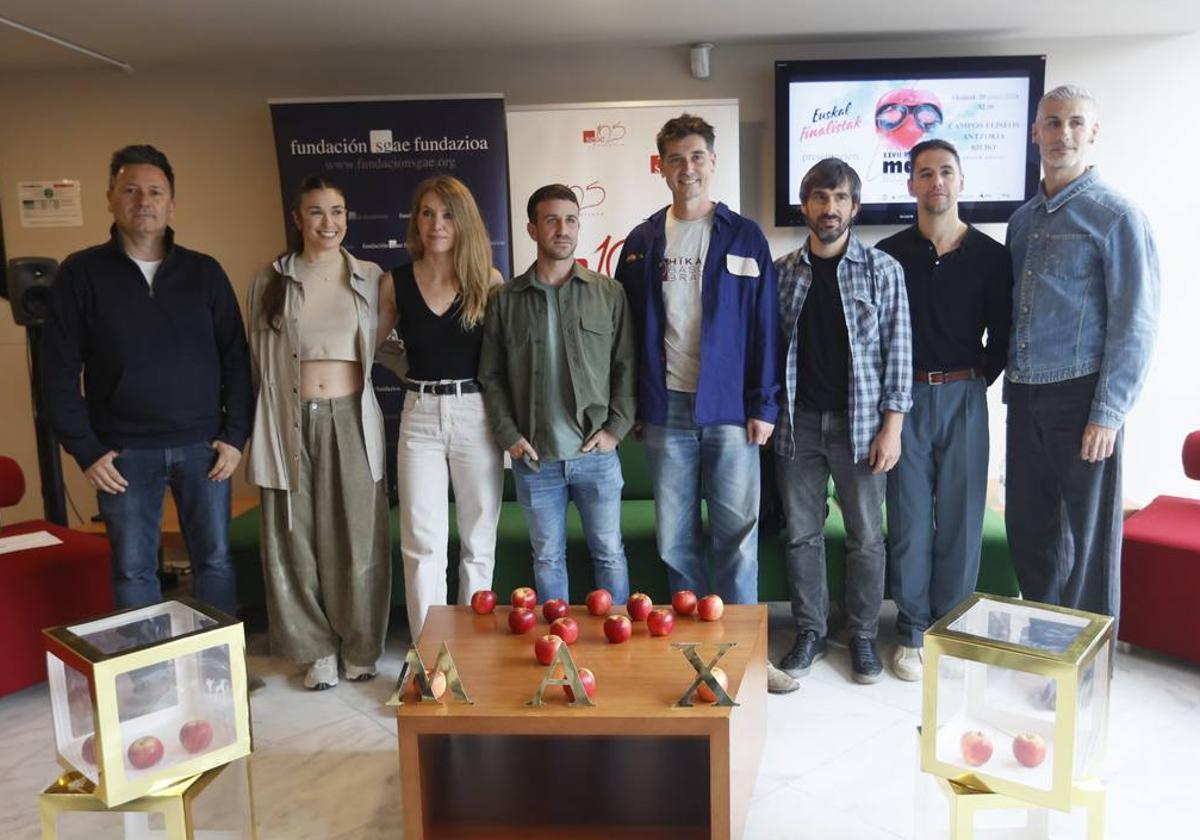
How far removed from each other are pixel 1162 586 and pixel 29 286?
395 centimetres

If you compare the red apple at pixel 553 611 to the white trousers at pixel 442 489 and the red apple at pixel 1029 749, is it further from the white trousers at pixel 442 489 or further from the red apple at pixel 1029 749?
the red apple at pixel 1029 749

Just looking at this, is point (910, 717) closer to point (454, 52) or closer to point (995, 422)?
point (995, 422)

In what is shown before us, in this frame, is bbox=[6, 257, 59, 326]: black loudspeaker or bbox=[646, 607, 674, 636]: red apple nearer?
bbox=[646, 607, 674, 636]: red apple

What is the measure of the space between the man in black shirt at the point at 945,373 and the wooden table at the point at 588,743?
31.1 inches

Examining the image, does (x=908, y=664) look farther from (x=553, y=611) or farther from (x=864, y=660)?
(x=553, y=611)

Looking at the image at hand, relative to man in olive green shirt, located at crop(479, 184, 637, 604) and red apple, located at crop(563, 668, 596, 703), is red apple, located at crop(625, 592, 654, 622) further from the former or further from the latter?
man in olive green shirt, located at crop(479, 184, 637, 604)

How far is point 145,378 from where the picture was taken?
8.71ft

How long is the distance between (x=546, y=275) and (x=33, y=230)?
3.51 meters

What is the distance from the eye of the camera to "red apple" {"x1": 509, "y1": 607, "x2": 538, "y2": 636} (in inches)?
88.7

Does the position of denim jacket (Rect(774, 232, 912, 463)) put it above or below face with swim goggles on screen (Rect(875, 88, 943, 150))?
below

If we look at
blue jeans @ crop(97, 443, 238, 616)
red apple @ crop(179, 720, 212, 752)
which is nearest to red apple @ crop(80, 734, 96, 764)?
red apple @ crop(179, 720, 212, 752)

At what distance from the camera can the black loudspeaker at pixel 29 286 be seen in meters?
3.34

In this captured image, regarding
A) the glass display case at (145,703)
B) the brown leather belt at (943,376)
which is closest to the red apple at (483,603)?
the glass display case at (145,703)

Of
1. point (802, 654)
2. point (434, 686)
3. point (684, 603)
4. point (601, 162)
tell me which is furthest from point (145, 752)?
point (601, 162)
